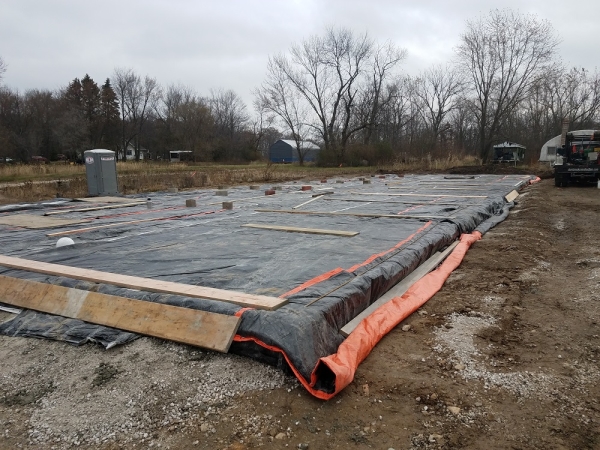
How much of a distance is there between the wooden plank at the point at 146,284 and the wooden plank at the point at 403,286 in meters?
0.58

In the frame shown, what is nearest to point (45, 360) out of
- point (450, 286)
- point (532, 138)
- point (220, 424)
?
point (220, 424)

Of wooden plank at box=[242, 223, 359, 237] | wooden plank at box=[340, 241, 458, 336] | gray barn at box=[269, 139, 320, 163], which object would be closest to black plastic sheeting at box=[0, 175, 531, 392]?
wooden plank at box=[340, 241, 458, 336]

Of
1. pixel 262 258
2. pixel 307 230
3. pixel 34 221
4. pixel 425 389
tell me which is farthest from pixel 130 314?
Result: pixel 34 221

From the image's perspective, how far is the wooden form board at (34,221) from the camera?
7.20 m

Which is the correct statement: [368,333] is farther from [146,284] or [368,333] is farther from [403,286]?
[146,284]

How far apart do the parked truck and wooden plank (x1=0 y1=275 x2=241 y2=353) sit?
16913mm

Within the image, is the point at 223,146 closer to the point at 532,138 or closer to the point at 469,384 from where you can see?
the point at 532,138

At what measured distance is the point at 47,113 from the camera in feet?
128

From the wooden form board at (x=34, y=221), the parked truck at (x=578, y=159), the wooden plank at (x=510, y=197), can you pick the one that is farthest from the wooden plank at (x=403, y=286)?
the parked truck at (x=578, y=159)

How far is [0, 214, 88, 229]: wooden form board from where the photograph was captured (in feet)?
23.6

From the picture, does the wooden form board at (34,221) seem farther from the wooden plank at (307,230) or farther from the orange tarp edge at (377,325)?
the orange tarp edge at (377,325)

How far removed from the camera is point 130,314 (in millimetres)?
3285

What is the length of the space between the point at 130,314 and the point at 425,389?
229 centimetres

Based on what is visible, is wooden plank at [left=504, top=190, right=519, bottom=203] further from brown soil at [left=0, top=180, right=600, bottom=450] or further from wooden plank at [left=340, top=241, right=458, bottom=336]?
brown soil at [left=0, top=180, right=600, bottom=450]
